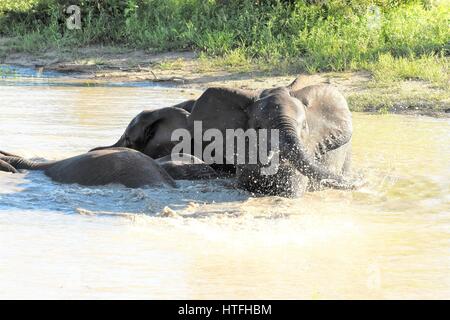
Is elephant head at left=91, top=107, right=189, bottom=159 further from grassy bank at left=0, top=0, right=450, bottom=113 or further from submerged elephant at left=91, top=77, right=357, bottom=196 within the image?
grassy bank at left=0, top=0, right=450, bottom=113

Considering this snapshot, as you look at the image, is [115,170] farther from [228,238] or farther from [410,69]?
[410,69]

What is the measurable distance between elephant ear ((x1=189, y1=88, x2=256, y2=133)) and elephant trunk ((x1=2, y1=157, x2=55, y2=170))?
1.46 metres

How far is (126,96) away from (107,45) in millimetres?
4506

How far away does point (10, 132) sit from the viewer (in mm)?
11250

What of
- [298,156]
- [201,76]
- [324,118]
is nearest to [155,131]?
[324,118]

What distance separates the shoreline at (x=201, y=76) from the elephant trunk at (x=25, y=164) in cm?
439

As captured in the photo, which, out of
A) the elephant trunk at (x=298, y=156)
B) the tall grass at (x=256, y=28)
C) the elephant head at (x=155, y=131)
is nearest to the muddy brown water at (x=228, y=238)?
the elephant trunk at (x=298, y=156)

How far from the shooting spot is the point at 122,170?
8.30m

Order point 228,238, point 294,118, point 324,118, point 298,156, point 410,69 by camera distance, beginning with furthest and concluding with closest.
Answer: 1. point 410,69
2. point 324,118
3. point 294,118
4. point 298,156
5. point 228,238

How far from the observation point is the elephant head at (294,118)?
7402 mm

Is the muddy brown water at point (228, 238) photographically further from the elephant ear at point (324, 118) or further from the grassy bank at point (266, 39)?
the grassy bank at point (266, 39)

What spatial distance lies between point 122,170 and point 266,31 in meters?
9.10
